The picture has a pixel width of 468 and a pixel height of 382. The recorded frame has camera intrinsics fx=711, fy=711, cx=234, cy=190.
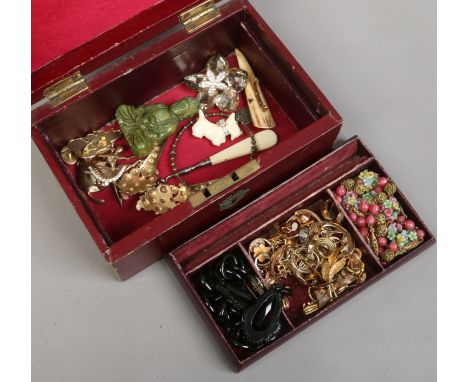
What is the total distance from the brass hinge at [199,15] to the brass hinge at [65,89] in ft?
1.15

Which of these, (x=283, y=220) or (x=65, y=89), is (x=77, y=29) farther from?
(x=283, y=220)

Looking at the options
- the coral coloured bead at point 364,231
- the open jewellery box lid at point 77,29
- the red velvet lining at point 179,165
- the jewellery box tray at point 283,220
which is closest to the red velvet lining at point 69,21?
the open jewellery box lid at point 77,29

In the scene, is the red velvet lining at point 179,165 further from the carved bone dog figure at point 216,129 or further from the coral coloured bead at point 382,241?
the coral coloured bead at point 382,241

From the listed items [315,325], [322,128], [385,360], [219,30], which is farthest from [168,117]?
[385,360]

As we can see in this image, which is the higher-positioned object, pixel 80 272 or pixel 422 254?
pixel 80 272

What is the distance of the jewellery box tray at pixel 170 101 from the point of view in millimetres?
1989

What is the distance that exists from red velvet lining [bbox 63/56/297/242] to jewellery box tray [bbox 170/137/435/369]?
0.18m

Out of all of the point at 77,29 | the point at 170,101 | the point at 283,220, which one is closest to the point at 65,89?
the point at 77,29

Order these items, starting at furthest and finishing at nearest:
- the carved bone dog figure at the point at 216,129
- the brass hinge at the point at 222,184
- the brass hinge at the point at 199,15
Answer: the carved bone dog figure at the point at 216,129 < the brass hinge at the point at 199,15 < the brass hinge at the point at 222,184

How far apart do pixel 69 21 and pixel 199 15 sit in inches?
14.9

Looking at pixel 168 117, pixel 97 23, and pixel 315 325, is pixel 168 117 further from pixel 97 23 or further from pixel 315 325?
pixel 315 325

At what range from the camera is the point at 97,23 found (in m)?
2.01
